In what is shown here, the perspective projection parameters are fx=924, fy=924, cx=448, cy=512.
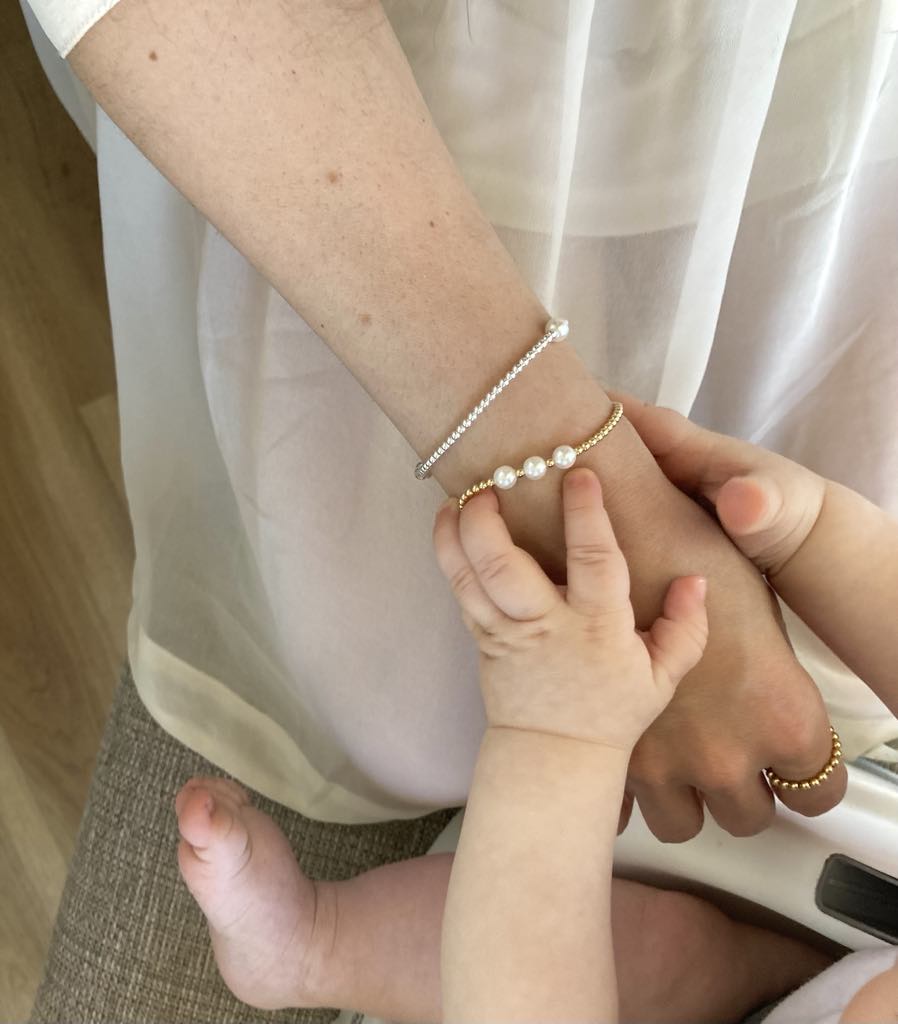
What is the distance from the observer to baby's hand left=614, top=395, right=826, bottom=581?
0.50 meters

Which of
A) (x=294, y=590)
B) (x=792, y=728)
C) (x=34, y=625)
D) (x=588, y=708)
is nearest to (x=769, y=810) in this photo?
(x=792, y=728)

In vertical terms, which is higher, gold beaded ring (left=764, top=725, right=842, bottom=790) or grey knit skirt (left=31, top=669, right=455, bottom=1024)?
gold beaded ring (left=764, top=725, right=842, bottom=790)

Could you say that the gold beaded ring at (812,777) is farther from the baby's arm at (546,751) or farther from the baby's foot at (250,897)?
the baby's foot at (250,897)

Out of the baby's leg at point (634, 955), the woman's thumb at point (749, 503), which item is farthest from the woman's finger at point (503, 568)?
the baby's leg at point (634, 955)

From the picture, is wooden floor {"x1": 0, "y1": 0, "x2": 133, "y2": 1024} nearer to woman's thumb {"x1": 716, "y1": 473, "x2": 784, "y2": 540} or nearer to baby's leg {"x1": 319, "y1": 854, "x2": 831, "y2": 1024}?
baby's leg {"x1": 319, "y1": 854, "x2": 831, "y2": 1024}

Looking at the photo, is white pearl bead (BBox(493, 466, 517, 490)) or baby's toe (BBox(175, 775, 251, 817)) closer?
white pearl bead (BBox(493, 466, 517, 490))

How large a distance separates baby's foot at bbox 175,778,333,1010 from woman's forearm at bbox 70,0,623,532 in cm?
34

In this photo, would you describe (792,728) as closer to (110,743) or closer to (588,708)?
(588,708)

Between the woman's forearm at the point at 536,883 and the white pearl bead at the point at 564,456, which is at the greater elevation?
the white pearl bead at the point at 564,456

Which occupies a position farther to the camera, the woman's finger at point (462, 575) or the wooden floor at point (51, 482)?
the wooden floor at point (51, 482)

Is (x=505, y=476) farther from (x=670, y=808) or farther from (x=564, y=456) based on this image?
(x=670, y=808)

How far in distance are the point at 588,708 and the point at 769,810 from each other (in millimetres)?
190

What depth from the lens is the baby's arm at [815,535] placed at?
0.52 meters

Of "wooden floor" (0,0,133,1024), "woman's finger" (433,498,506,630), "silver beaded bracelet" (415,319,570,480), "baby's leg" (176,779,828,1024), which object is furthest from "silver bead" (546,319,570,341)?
"wooden floor" (0,0,133,1024)
